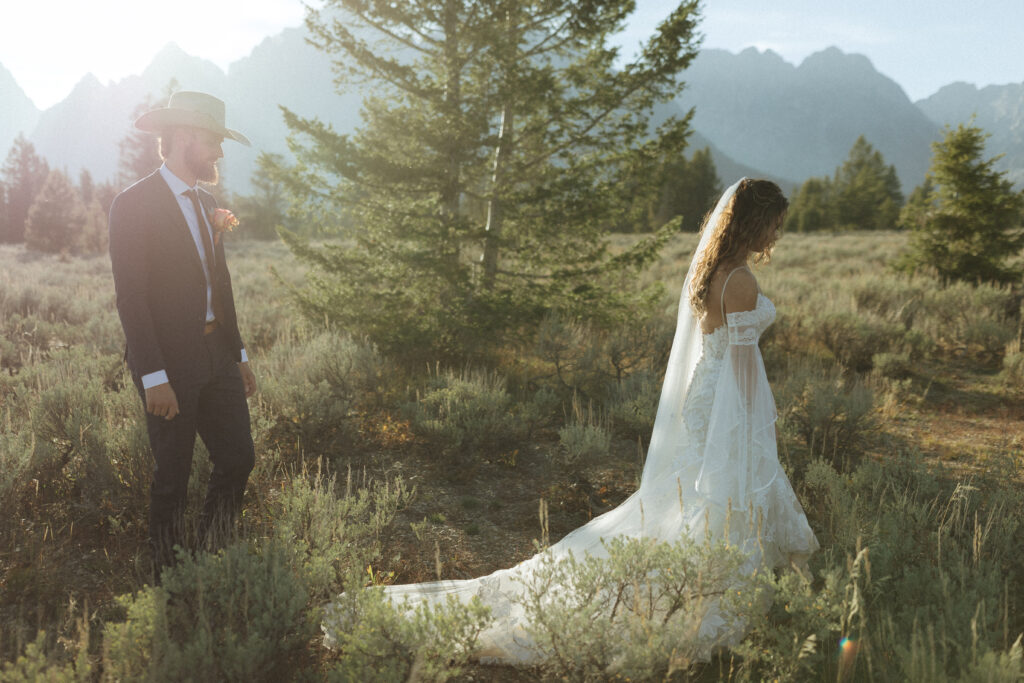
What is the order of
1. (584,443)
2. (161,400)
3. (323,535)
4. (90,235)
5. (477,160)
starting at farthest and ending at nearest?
(90,235), (477,160), (584,443), (323,535), (161,400)

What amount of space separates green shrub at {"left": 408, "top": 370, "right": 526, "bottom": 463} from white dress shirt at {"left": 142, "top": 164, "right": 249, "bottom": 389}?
2.29m

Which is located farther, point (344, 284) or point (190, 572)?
point (344, 284)

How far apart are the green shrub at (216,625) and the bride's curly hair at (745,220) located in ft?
8.09

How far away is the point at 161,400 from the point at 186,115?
131cm

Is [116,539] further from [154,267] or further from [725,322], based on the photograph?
[725,322]

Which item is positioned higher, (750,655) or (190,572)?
(190,572)

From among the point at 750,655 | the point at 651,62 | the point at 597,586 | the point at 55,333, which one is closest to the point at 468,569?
the point at 597,586

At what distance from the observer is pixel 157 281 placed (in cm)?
241

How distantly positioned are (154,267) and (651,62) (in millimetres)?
6554

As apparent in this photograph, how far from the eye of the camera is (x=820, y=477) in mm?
3686

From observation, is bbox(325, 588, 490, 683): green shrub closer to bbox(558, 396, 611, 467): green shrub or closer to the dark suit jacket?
the dark suit jacket

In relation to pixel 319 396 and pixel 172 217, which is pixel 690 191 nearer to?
pixel 319 396

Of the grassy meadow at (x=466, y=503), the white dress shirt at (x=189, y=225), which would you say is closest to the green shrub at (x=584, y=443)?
the grassy meadow at (x=466, y=503)

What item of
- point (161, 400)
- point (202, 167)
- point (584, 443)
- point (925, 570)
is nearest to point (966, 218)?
point (584, 443)
